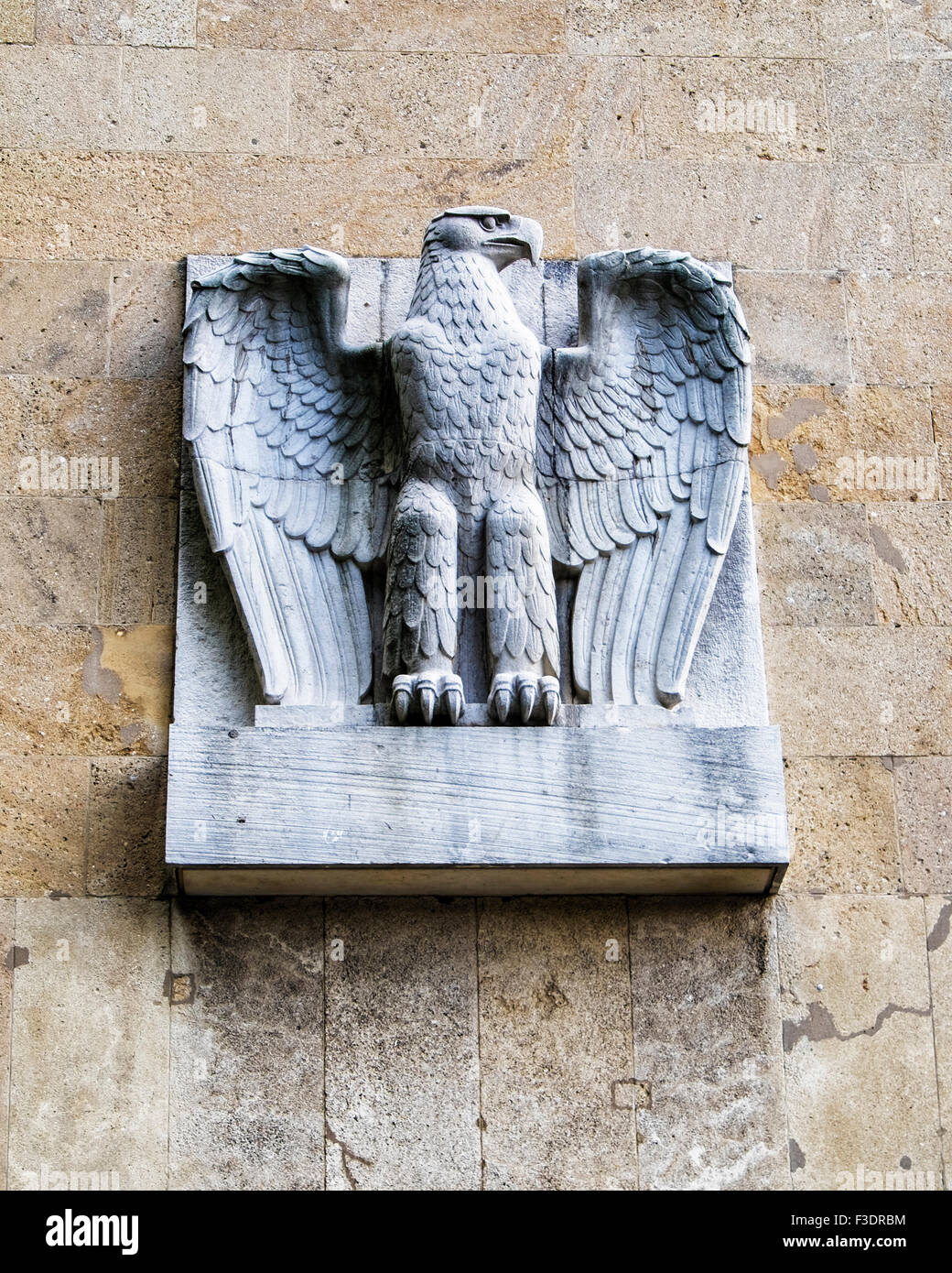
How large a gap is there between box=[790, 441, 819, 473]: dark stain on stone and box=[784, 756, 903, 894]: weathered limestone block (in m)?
1.06

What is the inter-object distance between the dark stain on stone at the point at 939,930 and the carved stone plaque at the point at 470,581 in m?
0.55

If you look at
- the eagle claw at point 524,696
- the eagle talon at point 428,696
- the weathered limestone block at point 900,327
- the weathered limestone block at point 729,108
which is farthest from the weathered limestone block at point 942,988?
the weathered limestone block at point 729,108

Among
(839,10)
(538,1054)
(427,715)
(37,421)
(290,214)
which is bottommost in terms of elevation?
(538,1054)

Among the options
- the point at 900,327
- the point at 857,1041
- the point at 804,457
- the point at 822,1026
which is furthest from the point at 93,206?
the point at 857,1041

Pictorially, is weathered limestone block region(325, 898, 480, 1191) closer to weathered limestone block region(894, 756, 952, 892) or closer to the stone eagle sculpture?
the stone eagle sculpture

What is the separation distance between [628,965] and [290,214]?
2976mm

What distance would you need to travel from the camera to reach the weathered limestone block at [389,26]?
24.1 feet

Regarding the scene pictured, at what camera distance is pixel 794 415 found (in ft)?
22.7

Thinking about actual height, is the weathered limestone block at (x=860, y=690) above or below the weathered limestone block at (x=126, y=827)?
above

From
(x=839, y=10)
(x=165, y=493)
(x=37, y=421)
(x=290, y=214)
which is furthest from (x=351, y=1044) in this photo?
(x=839, y=10)

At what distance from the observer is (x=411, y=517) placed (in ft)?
20.4

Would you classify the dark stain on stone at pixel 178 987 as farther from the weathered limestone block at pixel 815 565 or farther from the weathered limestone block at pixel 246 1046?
the weathered limestone block at pixel 815 565

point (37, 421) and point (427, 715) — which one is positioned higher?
point (37, 421)
